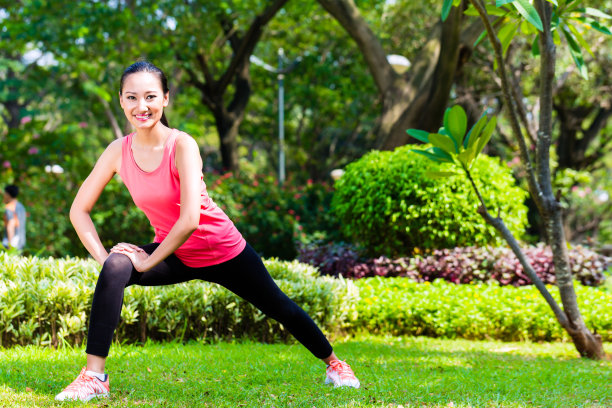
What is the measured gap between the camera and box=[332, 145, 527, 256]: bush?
7.57 m

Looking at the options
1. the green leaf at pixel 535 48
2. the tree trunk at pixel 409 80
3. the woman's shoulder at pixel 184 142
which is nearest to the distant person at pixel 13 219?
the tree trunk at pixel 409 80

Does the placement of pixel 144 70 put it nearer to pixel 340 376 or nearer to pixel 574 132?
pixel 340 376

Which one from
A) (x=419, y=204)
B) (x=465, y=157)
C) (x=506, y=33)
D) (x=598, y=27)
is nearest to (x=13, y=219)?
(x=419, y=204)

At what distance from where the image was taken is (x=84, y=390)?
9.63 feet

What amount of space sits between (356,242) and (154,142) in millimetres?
5806

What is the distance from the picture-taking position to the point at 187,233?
9.73 ft

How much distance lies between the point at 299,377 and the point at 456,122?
2.12 m

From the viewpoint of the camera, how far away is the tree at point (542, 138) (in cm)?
452

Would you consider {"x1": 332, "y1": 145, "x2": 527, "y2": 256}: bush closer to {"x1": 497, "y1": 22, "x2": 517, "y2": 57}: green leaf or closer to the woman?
{"x1": 497, "y1": 22, "x2": 517, "y2": 57}: green leaf

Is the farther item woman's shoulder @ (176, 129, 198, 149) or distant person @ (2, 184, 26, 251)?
distant person @ (2, 184, 26, 251)

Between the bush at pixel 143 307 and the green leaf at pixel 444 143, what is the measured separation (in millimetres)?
1851

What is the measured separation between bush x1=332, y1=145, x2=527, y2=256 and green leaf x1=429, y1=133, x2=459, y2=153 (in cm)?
276

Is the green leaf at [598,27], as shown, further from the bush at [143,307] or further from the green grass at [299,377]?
the bush at [143,307]

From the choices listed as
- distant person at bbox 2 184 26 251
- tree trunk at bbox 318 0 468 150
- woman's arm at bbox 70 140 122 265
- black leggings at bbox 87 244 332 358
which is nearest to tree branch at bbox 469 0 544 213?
black leggings at bbox 87 244 332 358
